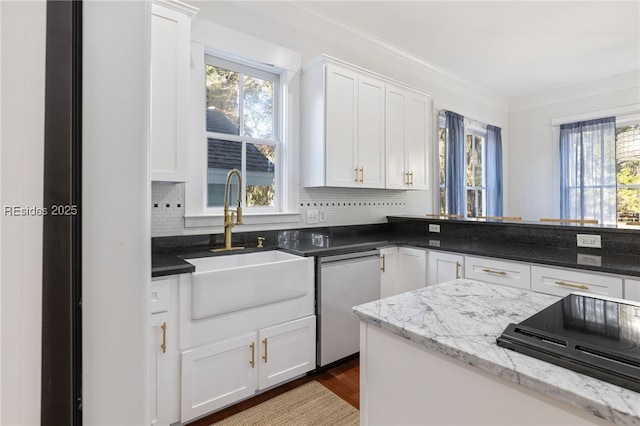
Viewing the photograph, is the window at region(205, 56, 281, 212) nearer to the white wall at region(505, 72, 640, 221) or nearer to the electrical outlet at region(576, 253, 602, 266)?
the electrical outlet at region(576, 253, 602, 266)

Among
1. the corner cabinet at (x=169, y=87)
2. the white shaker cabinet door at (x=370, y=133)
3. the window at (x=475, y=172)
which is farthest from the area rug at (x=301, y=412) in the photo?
the window at (x=475, y=172)

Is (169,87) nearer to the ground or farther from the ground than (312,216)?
farther from the ground

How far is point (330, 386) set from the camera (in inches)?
81.3

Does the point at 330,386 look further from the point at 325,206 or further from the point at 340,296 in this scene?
the point at 325,206

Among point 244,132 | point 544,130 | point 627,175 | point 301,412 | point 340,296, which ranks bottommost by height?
point 301,412

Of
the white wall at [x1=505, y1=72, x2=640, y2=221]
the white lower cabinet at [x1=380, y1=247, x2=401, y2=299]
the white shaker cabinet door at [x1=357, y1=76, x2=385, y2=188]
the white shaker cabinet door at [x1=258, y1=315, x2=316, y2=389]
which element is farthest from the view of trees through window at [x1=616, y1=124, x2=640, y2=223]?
the white shaker cabinet door at [x1=258, y1=315, x2=316, y2=389]

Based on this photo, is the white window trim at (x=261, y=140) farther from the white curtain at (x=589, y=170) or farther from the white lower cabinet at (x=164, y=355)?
the white curtain at (x=589, y=170)

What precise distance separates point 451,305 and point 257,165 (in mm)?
2021

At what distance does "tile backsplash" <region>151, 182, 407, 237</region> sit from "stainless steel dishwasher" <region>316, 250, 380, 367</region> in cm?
66

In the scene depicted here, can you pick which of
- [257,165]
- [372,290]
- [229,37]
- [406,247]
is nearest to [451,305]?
[372,290]

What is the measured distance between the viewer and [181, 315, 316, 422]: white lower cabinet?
1.68m

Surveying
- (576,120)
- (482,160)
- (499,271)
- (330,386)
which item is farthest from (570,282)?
(576,120)

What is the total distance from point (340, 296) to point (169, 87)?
66.8 inches

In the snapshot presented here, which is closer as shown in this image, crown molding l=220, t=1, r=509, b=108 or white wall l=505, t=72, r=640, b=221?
crown molding l=220, t=1, r=509, b=108
